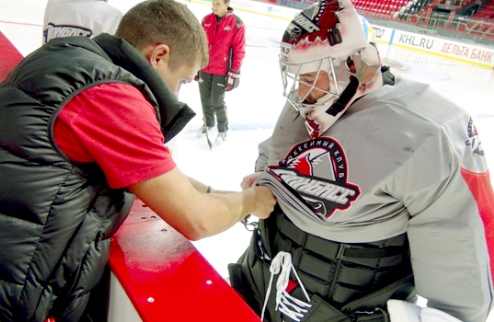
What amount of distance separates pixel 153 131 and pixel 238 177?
7.35 feet

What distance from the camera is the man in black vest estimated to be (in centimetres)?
72

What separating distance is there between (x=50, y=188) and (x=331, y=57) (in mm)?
675

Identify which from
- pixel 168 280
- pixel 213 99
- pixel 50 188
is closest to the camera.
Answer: pixel 50 188

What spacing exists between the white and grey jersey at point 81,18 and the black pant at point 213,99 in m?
1.73

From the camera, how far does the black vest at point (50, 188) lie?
715mm

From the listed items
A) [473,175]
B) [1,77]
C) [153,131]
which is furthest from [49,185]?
[1,77]

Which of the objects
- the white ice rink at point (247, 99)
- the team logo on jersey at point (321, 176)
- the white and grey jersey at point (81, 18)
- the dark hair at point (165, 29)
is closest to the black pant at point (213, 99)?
the white ice rink at point (247, 99)

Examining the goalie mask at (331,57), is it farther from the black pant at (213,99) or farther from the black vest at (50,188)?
the black pant at (213,99)

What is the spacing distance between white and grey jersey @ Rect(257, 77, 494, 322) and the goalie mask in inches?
1.6

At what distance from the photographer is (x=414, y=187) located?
2.67 feet

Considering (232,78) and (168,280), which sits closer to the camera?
(168,280)

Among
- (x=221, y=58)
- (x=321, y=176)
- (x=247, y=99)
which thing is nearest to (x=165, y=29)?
(x=321, y=176)

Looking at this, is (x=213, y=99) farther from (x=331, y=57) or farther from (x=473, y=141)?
(x=473, y=141)

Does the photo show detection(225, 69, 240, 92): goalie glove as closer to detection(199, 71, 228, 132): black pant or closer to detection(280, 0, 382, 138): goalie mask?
detection(199, 71, 228, 132): black pant
